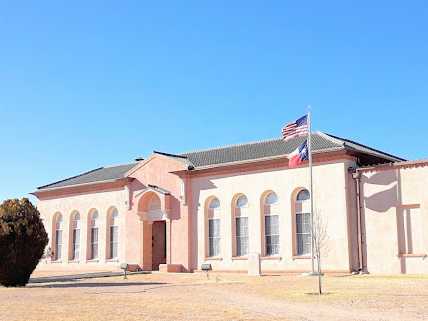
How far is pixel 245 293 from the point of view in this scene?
20.1m

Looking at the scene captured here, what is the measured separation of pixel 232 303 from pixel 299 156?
14389 mm

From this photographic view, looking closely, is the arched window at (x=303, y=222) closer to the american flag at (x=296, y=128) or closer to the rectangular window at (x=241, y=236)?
the rectangular window at (x=241, y=236)

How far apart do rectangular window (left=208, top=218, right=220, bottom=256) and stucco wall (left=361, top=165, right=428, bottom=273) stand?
31.2ft

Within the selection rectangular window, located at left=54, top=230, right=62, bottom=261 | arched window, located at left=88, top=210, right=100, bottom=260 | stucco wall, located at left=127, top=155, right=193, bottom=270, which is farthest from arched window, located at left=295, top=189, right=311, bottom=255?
rectangular window, located at left=54, top=230, right=62, bottom=261

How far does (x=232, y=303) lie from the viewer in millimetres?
16719

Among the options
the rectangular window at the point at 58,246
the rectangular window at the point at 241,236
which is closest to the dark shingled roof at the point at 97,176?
the rectangular window at the point at 58,246

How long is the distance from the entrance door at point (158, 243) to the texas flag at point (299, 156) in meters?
12.5

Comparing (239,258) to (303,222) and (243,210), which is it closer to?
(243,210)

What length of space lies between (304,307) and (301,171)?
16957 millimetres

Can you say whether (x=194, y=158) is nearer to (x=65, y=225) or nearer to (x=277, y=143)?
(x=277, y=143)

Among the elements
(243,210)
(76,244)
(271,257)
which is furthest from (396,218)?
(76,244)

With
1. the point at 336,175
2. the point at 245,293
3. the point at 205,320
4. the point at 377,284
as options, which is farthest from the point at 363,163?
the point at 205,320

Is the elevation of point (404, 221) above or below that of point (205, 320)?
above

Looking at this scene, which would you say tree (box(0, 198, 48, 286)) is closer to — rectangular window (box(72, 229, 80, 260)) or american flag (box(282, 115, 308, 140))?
american flag (box(282, 115, 308, 140))
